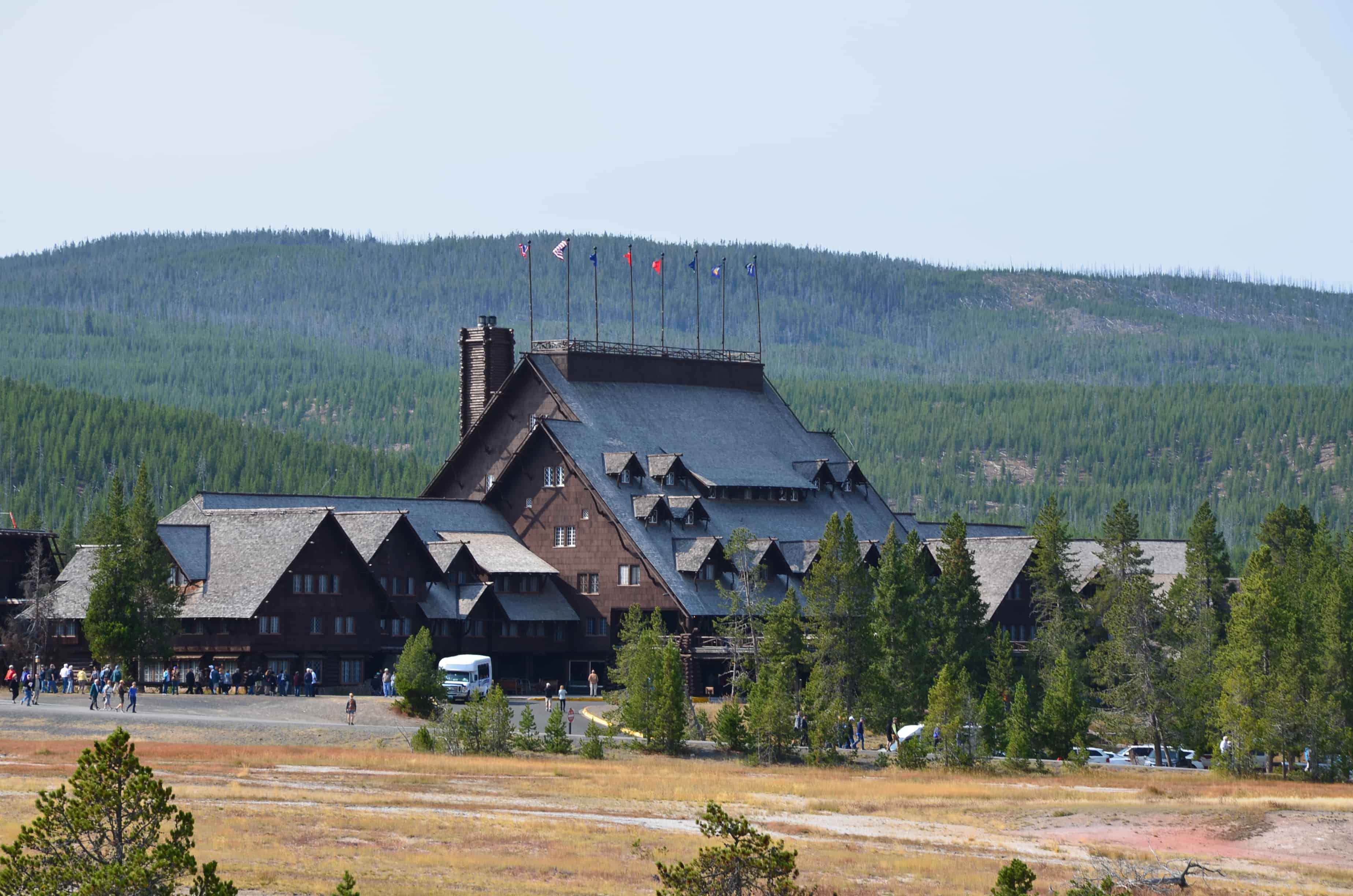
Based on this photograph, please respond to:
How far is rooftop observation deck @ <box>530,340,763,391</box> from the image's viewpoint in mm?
108375

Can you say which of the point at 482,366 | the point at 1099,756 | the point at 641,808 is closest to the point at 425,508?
the point at 482,366

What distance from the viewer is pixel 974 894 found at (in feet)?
142

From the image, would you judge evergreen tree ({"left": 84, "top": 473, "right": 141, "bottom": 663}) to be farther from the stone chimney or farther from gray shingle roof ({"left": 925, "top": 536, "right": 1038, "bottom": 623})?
gray shingle roof ({"left": 925, "top": 536, "right": 1038, "bottom": 623})

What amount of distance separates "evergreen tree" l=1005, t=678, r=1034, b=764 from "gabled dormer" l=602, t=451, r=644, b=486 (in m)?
29.7

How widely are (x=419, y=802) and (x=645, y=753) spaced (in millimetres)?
19462

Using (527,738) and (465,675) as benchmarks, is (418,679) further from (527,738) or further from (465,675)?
(465,675)

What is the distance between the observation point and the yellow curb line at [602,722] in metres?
76.5

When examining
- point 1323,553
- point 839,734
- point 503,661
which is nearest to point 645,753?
point 839,734

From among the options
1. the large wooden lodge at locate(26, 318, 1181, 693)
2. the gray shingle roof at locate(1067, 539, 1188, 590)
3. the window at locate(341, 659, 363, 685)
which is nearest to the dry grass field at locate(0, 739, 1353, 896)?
the large wooden lodge at locate(26, 318, 1181, 693)

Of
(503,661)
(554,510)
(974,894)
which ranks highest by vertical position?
(554,510)

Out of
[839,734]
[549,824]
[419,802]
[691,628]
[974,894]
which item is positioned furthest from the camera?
[691,628]

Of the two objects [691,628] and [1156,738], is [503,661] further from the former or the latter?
[1156,738]

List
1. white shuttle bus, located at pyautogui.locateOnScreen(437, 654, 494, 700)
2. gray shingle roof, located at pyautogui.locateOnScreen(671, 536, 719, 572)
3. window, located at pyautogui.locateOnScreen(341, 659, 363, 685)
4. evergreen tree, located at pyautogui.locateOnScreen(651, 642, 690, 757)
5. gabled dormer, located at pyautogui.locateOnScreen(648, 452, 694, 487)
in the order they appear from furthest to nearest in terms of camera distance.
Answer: gabled dormer, located at pyautogui.locateOnScreen(648, 452, 694, 487)
gray shingle roof, located at pyautogui.locateOnScreen(671, 536, 719, 572)
window, located at pyautogui.locateOnScreen(341, 659, 363, 685)
white shuttle bus, located at pyautogui.locateOnScreen(437, 654, 494, 700)
evergreen tree, located at pyautogui.locateOnScreen(651, 642, 690, 757)

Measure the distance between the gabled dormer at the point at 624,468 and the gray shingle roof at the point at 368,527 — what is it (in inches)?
439
